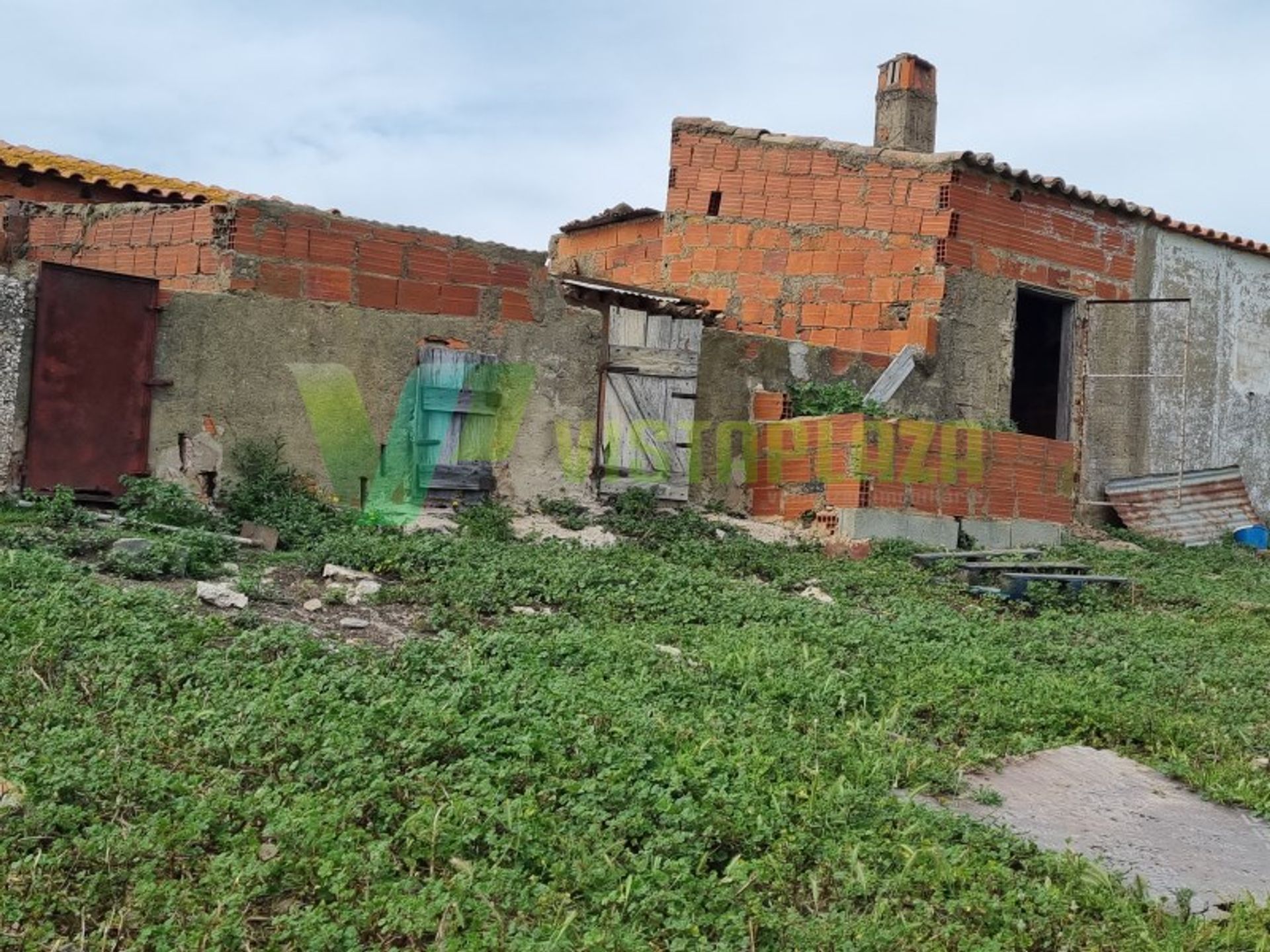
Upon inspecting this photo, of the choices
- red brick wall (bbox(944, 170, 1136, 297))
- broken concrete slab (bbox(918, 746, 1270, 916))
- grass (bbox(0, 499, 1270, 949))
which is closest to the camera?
grass (bbox(0, 499, 1270, 949))

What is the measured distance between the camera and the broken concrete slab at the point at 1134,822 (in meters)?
4.56

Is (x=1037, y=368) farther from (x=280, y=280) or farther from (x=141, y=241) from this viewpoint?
(x=141, y=241)

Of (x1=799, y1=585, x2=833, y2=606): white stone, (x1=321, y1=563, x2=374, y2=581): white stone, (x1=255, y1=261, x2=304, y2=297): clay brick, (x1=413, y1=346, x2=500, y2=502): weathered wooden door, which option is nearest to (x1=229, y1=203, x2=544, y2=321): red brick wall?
(x1=255, y1=261, x2=304, y2=297): clay brick

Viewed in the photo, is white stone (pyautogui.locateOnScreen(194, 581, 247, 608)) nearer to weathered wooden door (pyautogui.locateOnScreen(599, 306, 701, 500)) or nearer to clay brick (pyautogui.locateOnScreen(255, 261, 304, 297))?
clay brick (pyautogui.locateOnScreen(255, 261, 304, 297))

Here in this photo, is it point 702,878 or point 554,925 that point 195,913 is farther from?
point 702,878

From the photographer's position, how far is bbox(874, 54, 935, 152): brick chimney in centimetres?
1627

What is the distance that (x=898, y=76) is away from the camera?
16359 millimetres

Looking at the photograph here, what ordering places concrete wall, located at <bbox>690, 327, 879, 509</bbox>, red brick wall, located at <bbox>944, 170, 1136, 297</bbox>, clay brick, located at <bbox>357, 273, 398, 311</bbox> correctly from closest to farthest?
clay brick, located at <bbox>357, 273, 398, 311</bbox>
concrete wall, located at <bbox>690, 327, 879, 509</bbox>
red brick wall, located at <bbox>944, 170, 1136, 297</bbox>

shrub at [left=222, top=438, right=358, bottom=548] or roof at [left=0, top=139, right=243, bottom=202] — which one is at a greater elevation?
roof at [left=0, top=139, right=243, bottom=202]

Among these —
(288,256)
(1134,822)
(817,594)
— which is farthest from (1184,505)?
(1134,822)

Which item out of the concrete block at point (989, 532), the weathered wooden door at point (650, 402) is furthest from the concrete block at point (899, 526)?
the weathered wooden door at point (650, 402)

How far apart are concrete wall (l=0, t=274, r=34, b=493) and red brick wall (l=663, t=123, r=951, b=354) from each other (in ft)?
25.3

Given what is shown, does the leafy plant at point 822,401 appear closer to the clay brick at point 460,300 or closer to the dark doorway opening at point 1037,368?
the clay brick at point 460,300

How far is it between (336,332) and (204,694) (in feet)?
18.8
